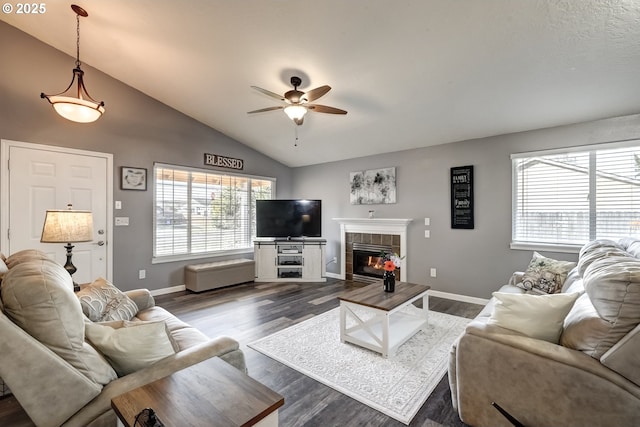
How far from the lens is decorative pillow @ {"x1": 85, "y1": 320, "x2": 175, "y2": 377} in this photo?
1300 mm

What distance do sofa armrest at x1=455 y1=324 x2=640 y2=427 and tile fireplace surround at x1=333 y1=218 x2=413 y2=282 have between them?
3.20 meters

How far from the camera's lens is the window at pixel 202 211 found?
4.70m

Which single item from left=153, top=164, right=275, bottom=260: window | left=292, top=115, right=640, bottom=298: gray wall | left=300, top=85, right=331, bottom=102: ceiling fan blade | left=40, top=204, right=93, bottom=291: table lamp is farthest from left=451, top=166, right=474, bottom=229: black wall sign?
left=40, top=204, right=93, bottom=291: table lamp

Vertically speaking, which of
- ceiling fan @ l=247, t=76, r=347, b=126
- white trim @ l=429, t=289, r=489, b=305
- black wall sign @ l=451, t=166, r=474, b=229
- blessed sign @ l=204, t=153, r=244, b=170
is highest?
ceiling fan @ l=247, t=76, r=347, b=126

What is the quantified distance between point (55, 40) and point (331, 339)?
4.96m

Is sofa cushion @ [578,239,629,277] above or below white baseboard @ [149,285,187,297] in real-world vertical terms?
above

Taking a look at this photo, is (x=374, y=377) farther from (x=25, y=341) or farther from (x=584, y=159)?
(x=584, y=159)

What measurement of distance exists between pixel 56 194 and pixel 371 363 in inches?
174

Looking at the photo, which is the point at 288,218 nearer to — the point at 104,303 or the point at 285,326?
the point at 285,326

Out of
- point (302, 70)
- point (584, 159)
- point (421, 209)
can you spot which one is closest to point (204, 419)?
point (302, 70)

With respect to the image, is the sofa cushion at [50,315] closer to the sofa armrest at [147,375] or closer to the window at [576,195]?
the sofa armrest at [147,375]

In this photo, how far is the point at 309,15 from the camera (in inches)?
99.3

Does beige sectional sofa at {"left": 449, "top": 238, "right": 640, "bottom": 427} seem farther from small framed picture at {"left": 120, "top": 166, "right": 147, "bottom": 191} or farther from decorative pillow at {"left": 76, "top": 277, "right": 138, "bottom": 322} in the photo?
small framed picture at {"left": 120, "top": 166, "right": 147, "bottom": 191}

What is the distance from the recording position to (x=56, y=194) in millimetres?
3719
